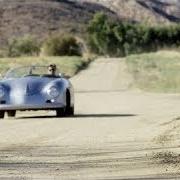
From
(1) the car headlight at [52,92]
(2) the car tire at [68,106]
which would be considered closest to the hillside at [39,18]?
(2) the car tire at [68,106]

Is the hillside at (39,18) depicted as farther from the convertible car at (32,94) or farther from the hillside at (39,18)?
the convertible car at (32,94)

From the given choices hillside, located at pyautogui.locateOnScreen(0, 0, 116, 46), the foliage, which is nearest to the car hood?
the foliage

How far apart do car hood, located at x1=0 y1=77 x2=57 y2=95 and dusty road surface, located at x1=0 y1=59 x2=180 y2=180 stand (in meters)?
0.68

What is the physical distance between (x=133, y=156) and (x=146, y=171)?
5.57ft

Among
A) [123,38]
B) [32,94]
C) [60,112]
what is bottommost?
[123,38]

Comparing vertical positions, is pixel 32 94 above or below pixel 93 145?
below

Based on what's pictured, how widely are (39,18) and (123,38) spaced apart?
90.2 ft

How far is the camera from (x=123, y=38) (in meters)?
140

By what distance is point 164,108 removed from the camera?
77.9 feet

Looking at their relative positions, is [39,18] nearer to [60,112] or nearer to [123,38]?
[123,38]

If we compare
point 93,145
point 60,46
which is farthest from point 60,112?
point 60,46

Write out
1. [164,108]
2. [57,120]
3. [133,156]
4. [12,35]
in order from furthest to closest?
[12,35], [164,108], [57,120], [133,156]

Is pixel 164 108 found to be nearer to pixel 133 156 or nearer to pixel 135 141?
pixel 135 141

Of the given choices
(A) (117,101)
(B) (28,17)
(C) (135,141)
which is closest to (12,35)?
(B) (28,17)
